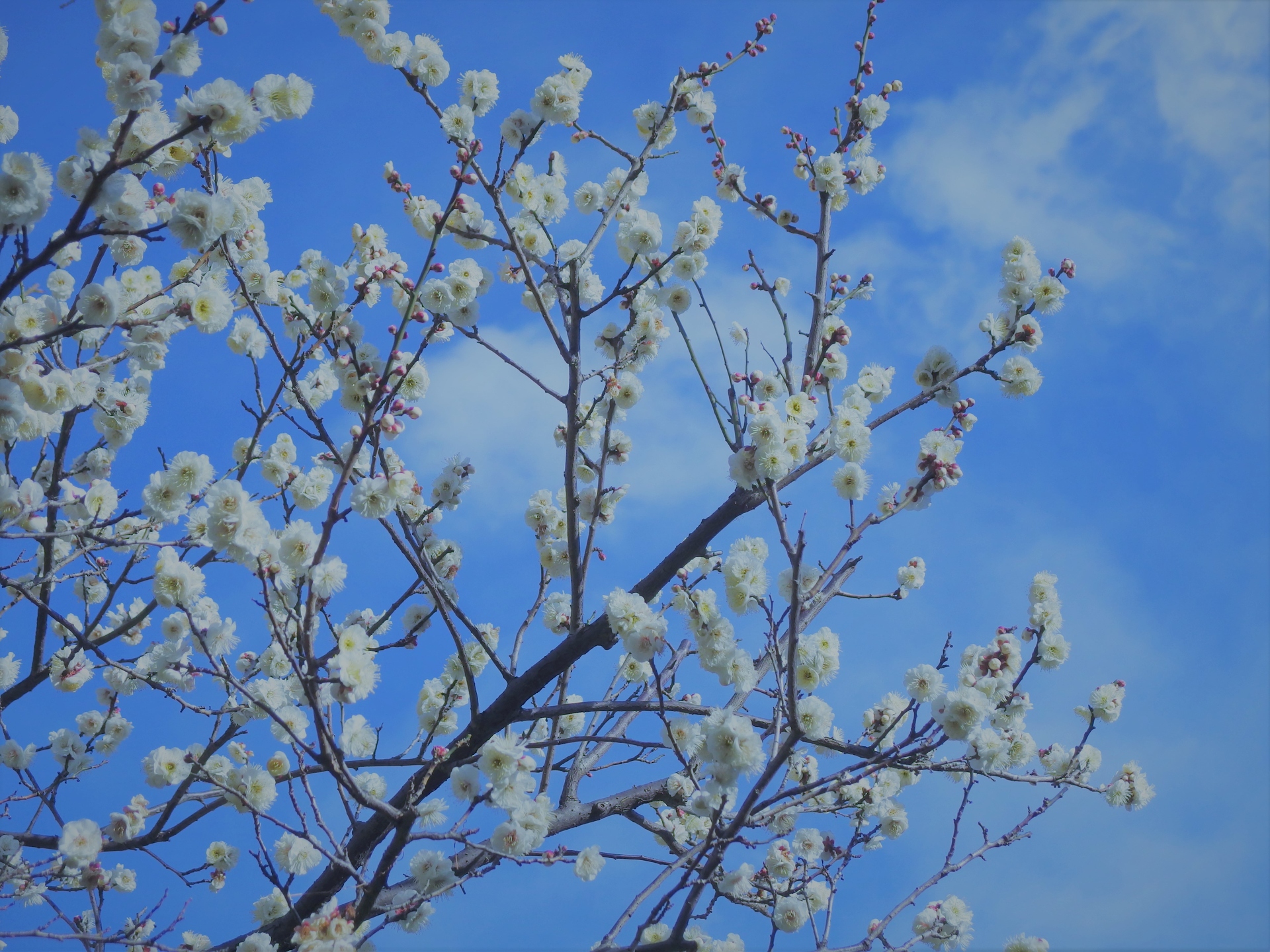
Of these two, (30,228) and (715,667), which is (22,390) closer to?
(30,228)

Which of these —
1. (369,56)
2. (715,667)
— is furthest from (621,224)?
(715,667)

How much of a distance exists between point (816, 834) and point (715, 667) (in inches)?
86.0

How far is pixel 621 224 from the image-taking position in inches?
145

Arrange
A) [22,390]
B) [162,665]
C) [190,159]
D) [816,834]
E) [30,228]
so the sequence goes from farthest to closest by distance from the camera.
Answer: [816,834]
[162,665]
[190,159]
[22,390]
[30,228]

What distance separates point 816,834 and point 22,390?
4223 mm

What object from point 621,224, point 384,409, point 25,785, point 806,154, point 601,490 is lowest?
point 25,785

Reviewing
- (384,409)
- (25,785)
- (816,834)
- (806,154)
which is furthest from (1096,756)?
(25,785)

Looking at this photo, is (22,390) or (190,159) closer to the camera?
(22,390)

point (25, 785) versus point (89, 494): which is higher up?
point (89, 494)

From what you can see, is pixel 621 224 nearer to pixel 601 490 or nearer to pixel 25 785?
pixel 601 490

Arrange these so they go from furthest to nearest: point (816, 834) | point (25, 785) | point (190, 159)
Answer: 1. point (816, 834)
2. point (25, 785)
3. point (190, 159)

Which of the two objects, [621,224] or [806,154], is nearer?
[621,224]

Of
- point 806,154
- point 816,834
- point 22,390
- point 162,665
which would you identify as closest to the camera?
point 22,390

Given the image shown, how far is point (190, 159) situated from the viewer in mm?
3082
